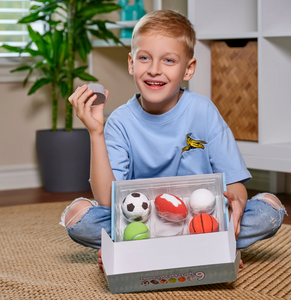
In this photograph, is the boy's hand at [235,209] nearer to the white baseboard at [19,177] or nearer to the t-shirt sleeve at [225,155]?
the t-shirt sleeve at [225,155]

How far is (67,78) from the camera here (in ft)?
7.13

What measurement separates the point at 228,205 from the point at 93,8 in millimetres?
1405

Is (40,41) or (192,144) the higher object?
(40,41)

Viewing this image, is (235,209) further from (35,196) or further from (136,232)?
(35,196)

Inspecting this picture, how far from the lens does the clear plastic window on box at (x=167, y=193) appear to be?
965 mm

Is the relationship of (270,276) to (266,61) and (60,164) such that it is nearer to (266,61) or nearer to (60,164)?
(266,61)

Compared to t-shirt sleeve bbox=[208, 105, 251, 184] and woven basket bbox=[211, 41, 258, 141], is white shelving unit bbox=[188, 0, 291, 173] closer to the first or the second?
woven basket bbox=[211, 41, 258, 141]

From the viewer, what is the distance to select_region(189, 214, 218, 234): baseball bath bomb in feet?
3.08

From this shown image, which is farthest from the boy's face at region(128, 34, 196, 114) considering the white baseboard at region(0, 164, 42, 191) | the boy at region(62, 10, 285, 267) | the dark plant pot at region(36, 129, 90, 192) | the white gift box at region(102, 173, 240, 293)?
the white baseboard at region(0, 164, 42, 191)

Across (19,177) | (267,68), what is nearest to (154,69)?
(267,68)

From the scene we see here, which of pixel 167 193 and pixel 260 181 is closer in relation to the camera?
pixel 167 193

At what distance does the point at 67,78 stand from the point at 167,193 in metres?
1.32

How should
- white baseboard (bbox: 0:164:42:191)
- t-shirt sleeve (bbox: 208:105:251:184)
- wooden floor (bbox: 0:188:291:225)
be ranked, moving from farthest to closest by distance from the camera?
white baseboard (bbox: 0:164:42:191)
wooden floor (bbox: 0:188:291:225)
t-shirt sleeve (bbox: 208:105:251:184)

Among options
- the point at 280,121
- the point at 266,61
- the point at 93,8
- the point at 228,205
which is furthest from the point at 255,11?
the point at 228,205
